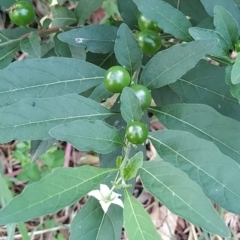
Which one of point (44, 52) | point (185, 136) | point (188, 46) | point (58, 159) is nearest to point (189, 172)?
point (185, 136)

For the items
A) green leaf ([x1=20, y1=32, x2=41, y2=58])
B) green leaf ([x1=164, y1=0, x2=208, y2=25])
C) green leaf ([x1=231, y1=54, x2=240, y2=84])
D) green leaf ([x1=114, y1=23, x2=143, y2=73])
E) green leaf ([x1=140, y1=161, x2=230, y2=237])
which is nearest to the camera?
green leaf ([x1=140, y1=161, x2=230, y2=237])

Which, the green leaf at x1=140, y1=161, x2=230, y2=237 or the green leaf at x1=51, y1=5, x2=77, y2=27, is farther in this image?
the green leaf at x1=51, y1=5, x2=77, y2=27

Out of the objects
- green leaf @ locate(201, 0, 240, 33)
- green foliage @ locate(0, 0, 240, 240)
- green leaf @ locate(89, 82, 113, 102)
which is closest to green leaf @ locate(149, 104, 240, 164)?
green foliage @ locate(0, 0, 240, 240)

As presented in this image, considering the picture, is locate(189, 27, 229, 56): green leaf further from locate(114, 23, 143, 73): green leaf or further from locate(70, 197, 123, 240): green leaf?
locate(70, 197, 123, 240): green leaf

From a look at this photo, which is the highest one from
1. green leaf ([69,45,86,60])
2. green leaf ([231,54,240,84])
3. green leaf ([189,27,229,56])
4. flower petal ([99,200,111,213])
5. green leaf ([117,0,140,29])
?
green leaf ([231,54,240,84])

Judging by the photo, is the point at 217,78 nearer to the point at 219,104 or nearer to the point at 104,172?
the point at 219,104

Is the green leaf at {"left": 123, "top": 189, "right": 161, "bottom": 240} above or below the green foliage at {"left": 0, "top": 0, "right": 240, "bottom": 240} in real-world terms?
below

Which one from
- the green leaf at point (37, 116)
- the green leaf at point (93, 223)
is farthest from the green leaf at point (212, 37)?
the green leaf at point (93, 223)
